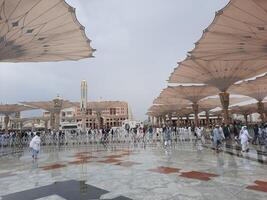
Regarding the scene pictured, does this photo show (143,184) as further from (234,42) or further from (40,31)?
(234,42)

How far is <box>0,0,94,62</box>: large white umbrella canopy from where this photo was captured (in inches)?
450

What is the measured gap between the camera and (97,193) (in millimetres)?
6004

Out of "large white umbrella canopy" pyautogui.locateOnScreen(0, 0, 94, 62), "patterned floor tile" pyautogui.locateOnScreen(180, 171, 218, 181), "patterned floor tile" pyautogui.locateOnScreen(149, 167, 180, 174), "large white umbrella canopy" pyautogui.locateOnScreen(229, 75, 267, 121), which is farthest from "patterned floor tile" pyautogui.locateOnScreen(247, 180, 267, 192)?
"large white umbrella canopy" pyautogui.locateOnScreen(229, 75, 267, 121)

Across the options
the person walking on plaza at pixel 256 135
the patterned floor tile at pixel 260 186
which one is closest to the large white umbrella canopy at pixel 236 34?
the person walking on plaza at pixel 256 135

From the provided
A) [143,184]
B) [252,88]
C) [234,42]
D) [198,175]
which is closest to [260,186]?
[198,175]

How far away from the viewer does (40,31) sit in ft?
43.6

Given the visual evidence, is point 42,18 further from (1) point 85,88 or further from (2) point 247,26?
(1) point 85,88

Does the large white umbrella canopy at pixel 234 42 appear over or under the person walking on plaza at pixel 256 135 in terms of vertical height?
over

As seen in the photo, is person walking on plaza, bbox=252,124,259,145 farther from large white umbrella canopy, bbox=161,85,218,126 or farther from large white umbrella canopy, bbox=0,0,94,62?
large white umbrella canopy, bbox=161,85,218,126

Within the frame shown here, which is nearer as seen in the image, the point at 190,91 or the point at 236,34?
the point at 236,34

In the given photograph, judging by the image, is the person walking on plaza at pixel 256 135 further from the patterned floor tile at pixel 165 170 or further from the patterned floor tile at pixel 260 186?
the patterned floor tile at pixel 260 186

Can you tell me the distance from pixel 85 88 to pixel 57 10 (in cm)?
2364

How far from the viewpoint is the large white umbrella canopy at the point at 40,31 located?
1143cm

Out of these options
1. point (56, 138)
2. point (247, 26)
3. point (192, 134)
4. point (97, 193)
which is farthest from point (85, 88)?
point (97, 193)
